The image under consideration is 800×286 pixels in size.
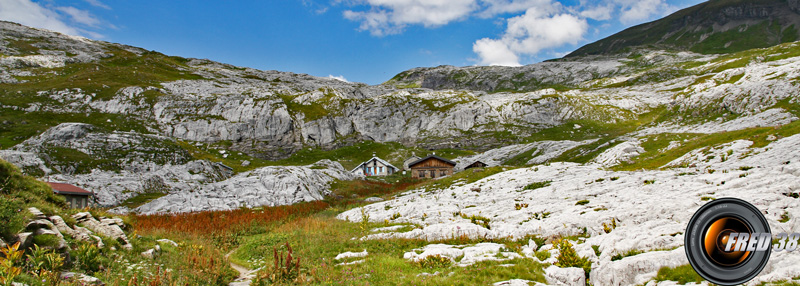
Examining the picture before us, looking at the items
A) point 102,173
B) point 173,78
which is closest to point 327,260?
point 102,173

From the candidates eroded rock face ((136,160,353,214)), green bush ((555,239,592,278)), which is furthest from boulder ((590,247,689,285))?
eroded rock face ((136,160,353,214))

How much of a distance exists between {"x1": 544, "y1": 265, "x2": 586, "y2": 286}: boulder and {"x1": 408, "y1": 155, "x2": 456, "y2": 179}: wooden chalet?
7717 cm

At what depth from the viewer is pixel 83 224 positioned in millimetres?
14391

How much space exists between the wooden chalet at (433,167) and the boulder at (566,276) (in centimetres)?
7717

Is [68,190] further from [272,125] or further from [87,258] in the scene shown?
[272,125]

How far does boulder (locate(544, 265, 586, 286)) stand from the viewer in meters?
9.61

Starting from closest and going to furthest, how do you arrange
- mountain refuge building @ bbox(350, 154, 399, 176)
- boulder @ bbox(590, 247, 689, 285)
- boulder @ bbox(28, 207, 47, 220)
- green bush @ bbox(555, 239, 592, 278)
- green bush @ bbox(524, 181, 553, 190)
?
boulder @ bbox(590, 247, 689, 285) < green bush @ bbox(555, 239, 592, 278) < boulder @ bbox(28, 207, 47, 220) < green bush @ bbox(524, 181, 553, 190) < mountain refuge building @ bbox(350, 154, 399, 176)

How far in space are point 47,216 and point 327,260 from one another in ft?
34.6

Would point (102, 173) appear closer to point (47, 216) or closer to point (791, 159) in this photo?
point (47, 216)

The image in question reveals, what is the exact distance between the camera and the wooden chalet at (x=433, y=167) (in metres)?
87.9

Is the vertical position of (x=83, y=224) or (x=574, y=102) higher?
(x=574, y=102)

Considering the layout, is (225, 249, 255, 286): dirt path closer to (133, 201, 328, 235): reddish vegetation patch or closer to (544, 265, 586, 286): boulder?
(133, 201, 328, 235): reddish vegetation patch

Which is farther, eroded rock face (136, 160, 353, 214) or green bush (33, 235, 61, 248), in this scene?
eroded rock face (136, 160, 353, 214)

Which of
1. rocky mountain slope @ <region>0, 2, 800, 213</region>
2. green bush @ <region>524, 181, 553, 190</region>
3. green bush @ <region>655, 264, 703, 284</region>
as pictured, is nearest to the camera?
green bush @ <region>655, 264, 703, 284</region>
